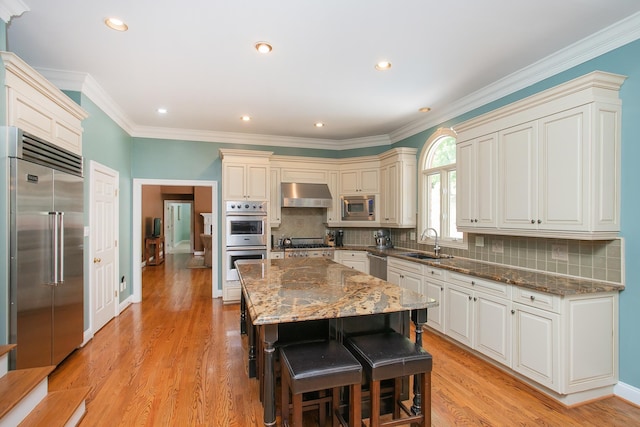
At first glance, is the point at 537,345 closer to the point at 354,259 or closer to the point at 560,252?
the point at 560,252

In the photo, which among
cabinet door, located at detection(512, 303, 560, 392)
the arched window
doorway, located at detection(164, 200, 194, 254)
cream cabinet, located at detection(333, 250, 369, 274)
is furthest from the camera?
doorway, located at detection(164, 200, 194, 254)

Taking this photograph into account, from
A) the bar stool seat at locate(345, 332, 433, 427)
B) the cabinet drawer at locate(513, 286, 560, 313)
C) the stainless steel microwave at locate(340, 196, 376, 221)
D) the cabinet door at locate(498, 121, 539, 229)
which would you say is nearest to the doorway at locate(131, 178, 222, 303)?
the stainless steel microwave at locate(340, 196, 376, 221)

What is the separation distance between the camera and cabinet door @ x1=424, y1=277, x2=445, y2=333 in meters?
3.46

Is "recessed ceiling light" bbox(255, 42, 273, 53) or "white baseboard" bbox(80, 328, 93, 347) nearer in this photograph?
"recessed ceiling light" bbox(255, 42, 273, 53)

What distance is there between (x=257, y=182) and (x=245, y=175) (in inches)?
8.5

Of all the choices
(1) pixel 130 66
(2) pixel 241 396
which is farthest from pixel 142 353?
(1) pixel 130 66

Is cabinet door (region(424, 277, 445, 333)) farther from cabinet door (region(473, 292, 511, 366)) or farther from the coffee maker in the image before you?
the coffee maker

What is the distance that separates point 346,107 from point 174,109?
2.28 m

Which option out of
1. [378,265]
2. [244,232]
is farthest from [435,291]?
[244,232]

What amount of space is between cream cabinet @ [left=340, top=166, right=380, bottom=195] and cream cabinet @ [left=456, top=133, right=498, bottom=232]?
1.89 meters

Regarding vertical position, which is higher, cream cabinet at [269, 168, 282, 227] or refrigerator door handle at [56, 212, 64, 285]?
cream cabinet at [269, 168, 282, 227]

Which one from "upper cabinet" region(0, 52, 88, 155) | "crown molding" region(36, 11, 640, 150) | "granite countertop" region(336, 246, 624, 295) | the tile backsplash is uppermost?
"crown molding" region(36, 11, 640, 150)

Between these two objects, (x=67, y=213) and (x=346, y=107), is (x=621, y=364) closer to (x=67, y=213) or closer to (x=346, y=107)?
(x=346, y=107)

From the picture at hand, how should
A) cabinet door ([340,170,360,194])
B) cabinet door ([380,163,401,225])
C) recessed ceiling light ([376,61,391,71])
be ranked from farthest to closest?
1. cabinet door ([340,170,360,194])
2. cabinet door ([380,163,401,225])
3. recessed ceiling light ([376,61,391,71])
